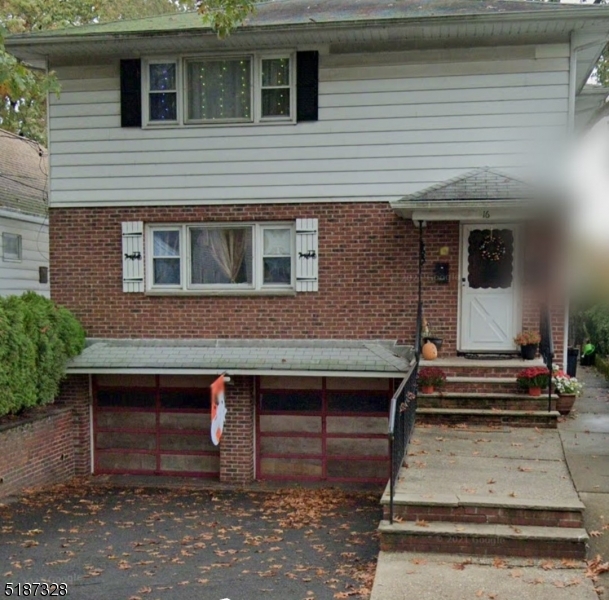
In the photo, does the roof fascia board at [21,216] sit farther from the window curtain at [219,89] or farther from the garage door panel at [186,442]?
the garage door panel at [186,442]

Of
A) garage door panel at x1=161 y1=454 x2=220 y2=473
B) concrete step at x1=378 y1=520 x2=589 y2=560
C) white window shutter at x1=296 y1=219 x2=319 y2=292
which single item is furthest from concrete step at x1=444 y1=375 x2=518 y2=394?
garage door panel at x1=161 y1=454 x2=220 y2=473

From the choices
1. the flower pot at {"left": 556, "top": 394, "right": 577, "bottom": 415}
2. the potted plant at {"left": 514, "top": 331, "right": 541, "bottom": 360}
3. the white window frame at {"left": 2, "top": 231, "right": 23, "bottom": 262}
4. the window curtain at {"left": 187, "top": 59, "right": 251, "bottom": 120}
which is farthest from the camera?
the white window frame at {"left": 2, "top": 231, "right": 23, "bottom": 262}

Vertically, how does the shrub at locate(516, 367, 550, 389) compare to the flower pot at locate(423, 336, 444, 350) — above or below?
below

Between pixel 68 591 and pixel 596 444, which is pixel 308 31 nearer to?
pixel 596 444

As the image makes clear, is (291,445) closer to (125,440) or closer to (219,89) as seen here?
(125,440)

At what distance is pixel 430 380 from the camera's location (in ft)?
28.5

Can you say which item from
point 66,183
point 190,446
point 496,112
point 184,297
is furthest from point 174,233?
point 496,112

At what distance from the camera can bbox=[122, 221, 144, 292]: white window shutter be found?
1020 cm

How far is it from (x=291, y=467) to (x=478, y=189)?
5.62 m

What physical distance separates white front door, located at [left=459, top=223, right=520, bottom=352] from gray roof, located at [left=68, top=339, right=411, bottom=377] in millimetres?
1234

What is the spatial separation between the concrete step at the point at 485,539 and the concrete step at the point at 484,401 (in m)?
2.96

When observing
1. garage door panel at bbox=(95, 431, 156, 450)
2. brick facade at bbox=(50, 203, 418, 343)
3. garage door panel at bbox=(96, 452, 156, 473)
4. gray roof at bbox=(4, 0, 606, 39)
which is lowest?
garage door panel at bbox=(96, 452, 156, 473)

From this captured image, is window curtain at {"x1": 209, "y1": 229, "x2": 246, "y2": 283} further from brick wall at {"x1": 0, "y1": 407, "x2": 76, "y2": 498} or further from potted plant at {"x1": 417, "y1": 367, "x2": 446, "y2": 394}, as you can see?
brick wall at {"x1": 0, "y1": 407, "x2": 76, "y2": 498}

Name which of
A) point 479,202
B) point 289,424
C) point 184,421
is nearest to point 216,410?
point 289,424
